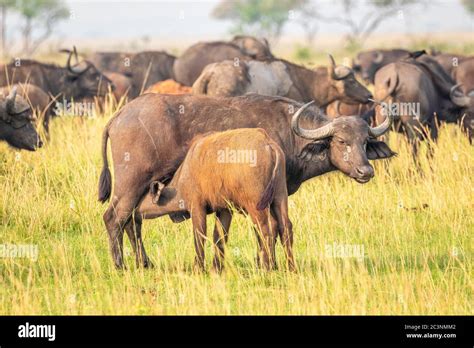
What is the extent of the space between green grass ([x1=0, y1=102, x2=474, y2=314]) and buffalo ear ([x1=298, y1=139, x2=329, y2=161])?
0.71 meters

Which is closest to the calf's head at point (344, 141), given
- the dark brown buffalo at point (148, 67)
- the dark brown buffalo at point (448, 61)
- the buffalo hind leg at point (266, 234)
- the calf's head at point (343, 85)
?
the buffalo hind leg at point (266, 234)

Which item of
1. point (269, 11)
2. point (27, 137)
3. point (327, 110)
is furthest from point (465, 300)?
point (269, 11)

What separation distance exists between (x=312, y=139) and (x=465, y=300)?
2217 mm

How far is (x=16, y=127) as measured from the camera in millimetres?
12023

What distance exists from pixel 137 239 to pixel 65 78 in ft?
34.6

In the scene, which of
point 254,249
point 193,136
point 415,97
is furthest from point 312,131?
point 415,97

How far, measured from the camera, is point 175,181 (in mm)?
8219

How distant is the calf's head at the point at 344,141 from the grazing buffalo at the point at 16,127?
4.39 metres

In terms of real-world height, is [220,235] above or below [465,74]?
below

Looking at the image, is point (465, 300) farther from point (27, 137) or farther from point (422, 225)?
point (27, 137)

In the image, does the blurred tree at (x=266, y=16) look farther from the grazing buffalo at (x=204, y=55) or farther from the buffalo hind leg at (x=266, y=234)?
the buffalo hind leg at (x=266, y=234)

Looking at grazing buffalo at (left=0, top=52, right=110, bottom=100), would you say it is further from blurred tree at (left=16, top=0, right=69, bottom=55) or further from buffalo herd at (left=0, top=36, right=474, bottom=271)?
blurred tree at (left=16, top=0, right=69, bottom=55)

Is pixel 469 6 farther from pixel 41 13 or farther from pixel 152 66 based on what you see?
pixel 152 66

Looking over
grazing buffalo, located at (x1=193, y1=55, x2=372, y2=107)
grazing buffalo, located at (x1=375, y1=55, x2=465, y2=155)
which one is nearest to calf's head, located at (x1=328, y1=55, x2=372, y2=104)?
grazing buffalo, located at (x1=193, y1=55, x2=372, y2=107)
